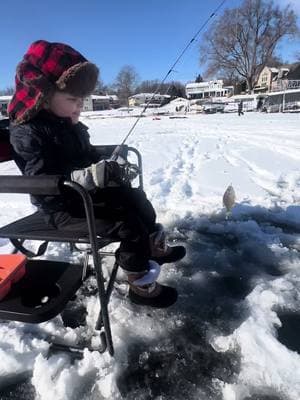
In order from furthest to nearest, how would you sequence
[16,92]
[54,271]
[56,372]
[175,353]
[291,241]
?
[291,241]
[16,92]
[54,271]
[175,353]
[56,372]

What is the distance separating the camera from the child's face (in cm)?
194

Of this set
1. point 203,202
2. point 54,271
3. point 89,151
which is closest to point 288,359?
point 54,271

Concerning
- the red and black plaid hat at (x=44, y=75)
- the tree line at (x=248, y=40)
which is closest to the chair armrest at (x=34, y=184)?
the red and black plaid hat at (x=44, y=75)

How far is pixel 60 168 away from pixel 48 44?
66 centimetres

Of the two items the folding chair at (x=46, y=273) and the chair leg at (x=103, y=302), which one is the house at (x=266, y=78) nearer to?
the folding chair at (x=46, y=273)

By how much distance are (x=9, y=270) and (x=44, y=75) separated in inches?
39.0

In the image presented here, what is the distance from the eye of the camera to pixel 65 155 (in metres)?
2.03

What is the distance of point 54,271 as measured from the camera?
1.83 m

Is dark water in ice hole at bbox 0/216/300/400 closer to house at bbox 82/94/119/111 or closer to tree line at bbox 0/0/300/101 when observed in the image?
tree line at bbox 0/0/300/101

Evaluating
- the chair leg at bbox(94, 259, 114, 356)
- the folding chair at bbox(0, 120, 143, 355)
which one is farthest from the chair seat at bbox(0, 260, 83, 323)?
the chair leg at bbox(94, 259, 114, 356)

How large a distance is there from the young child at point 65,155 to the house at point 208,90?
7380cm

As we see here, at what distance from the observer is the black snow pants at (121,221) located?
1.78m

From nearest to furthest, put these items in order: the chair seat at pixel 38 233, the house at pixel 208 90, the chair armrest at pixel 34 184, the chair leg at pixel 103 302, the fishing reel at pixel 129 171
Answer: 1. the chair armrest at pixel 34 184
2. the chair leg at pixel 103 302
3. the chair seat at pixel 38 233
4. the fishing reel at pixel 129 171
5. the house at pixel 208 90

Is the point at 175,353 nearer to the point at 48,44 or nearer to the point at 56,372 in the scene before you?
the point at 56,372
